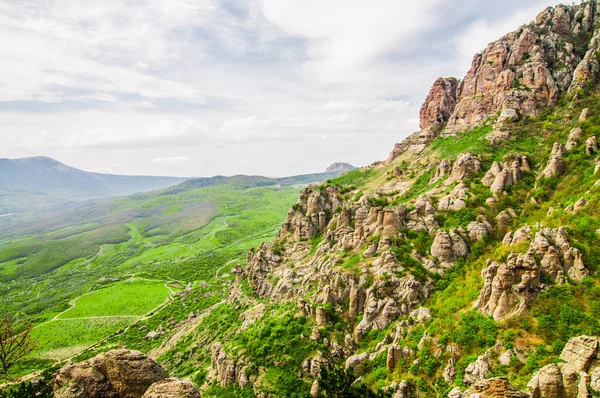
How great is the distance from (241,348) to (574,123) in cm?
7360

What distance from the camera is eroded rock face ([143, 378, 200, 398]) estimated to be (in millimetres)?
24141

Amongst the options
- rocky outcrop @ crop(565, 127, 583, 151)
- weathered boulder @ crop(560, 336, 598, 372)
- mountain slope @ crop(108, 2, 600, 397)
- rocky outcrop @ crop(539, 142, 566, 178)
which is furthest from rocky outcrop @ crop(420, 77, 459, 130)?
weathered boulder @ crop(560, 336, 598, 372)

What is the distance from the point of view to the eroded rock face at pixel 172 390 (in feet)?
79.2

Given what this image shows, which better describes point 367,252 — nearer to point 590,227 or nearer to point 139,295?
point 590,227

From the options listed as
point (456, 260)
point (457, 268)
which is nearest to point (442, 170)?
point (456, 260)

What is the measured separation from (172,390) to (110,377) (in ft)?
29.5

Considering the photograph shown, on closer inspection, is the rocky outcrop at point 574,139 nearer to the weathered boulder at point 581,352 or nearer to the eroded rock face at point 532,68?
the eroded rock face at point 532,68

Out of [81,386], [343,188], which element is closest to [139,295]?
[343,188]

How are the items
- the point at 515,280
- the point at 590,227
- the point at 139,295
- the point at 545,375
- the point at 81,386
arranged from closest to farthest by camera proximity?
the point at 545,375 < the point at 81,386 < the point at 515,280 < the point at 590,227 < the point at 139,295

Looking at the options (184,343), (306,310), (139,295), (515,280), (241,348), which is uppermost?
(515,280)

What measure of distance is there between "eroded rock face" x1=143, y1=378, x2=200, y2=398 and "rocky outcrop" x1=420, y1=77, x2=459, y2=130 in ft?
330

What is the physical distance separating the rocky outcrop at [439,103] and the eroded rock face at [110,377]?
100811 mm

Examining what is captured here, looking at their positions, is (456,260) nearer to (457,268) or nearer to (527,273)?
(457,268)

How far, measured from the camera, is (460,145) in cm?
7969
